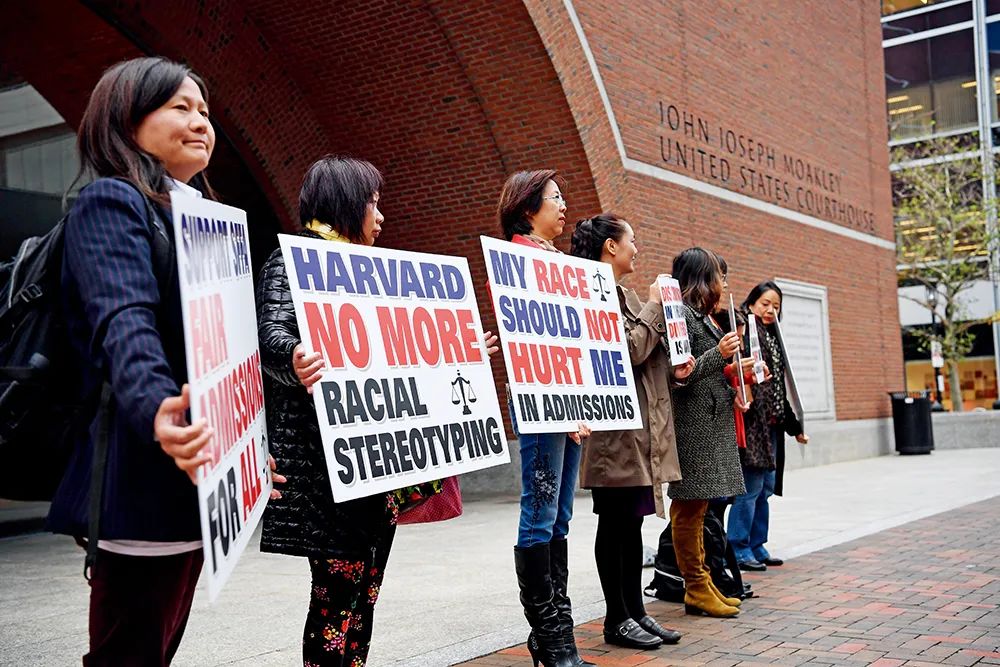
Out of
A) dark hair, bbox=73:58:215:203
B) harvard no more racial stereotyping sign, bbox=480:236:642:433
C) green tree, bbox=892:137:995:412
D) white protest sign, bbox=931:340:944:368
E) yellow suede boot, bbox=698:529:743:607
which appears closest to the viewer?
dark hair, bbox=73:58:215:203

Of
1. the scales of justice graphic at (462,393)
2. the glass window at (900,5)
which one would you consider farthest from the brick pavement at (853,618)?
the glass window at (900,5)

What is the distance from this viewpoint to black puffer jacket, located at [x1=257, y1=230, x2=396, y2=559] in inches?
125

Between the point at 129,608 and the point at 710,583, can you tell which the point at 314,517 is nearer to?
the point at 129,608

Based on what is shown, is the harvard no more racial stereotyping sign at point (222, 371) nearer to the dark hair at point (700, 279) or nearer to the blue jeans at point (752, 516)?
the dark hair at point (700, 279)

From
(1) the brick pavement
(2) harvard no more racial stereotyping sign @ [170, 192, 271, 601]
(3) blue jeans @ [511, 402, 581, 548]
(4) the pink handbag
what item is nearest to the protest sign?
(3) blue jeans @ [511, 402, 581, 548]

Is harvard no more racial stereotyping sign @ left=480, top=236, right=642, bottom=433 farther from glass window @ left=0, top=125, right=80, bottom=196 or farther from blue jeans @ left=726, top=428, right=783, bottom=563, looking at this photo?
glass window @ left=0, top=125, right=80, bottom=196

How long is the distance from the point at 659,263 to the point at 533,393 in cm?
978

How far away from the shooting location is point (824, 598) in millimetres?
6160

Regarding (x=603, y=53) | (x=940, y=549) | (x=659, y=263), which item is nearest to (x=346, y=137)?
(x=603, y=53)

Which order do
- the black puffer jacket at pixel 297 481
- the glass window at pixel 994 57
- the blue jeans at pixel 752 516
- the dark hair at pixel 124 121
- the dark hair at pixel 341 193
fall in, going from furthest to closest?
the glass window at pixel 994 57 < the blue jeans at pixel 752 516 < the dark hair at pixel 341 193 < the black puffer jacket at pixel 297 481 < the dark hair at pixel 124 121

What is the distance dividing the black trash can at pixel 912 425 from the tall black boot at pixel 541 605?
17722mm

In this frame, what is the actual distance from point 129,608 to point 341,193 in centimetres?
163

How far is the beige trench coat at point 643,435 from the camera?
5.01m

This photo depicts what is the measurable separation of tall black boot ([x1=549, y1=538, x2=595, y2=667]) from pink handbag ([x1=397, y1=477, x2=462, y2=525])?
1008 mm
